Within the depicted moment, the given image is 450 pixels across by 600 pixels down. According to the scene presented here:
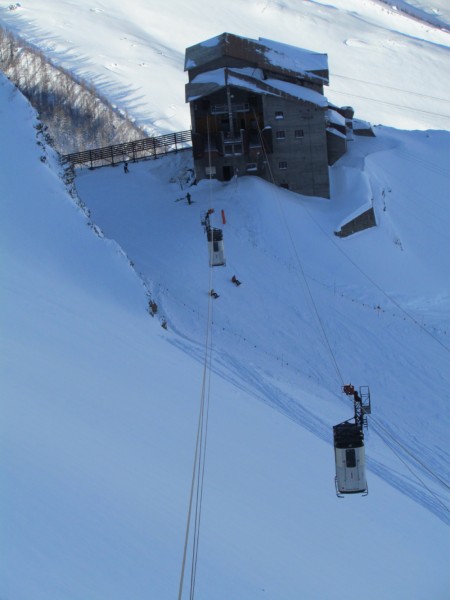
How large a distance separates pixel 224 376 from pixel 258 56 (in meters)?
24.7

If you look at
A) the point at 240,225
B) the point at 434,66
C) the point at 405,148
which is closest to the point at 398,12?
the point at 434,66

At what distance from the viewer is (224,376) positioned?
74.5 feet

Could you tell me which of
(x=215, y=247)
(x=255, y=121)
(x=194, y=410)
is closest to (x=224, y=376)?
(x=194, y=410)

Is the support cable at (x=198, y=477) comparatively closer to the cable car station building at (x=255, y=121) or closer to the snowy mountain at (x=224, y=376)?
the snowy mountain at (x=224, y=376)

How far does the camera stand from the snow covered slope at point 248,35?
300 ft

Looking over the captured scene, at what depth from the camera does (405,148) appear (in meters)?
52.6

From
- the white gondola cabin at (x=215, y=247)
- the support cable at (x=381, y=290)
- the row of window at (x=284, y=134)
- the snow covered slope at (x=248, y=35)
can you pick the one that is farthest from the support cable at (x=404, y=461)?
the snow covered slope at (x=248, y=35)

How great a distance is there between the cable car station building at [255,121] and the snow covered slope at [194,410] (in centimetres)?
506

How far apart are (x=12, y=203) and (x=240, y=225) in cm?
1404

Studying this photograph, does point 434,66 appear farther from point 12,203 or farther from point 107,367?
point 107,367

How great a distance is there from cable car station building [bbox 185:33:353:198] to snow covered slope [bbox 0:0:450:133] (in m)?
38.9

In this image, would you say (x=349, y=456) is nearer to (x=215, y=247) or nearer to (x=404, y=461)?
(x=404, y=461)

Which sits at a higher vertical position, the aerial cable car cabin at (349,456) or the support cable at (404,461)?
the support cable at (404,461)

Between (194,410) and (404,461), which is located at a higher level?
(404,461)
